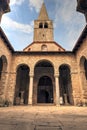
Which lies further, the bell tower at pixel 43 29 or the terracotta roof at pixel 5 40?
the bell tower at pixel 43 29

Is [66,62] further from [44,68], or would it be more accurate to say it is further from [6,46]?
[6,46]

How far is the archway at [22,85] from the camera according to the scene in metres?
16.8

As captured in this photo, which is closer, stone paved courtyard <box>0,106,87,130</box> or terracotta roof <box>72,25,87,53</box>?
stone paved courtyard <box>0,106,87,130</box>

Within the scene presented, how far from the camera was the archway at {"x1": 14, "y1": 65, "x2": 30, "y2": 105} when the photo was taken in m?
16.8

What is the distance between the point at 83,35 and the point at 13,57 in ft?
28.5

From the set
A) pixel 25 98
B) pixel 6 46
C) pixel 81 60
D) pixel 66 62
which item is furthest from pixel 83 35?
pixel 25 98

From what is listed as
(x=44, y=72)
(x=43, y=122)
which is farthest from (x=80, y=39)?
(x=43, y=122)

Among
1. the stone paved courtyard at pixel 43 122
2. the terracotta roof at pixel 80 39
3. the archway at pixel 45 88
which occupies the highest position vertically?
the terracotta roof at pixel 80 39

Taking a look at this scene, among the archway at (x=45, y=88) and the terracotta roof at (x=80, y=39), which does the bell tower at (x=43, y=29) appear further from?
the terracotta roof at (x=80, y=39)

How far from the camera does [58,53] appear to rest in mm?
15164

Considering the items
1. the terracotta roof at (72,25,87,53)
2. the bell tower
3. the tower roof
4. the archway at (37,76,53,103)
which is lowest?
the archway at (37,76,53,103)

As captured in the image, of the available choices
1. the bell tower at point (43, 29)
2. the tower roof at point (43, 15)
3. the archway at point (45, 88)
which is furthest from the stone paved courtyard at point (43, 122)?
the tower roof at point (43, 15)

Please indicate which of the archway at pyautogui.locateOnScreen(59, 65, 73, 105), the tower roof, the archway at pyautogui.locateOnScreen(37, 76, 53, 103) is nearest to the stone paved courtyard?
the archway at pyautogui.locateOnScreen(59, 65, 73, 105)

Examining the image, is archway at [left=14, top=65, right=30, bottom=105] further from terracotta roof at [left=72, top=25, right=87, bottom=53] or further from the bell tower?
the bell tower
